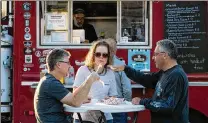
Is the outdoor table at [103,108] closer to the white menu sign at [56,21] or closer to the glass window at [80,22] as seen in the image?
the glass window at [80,22]

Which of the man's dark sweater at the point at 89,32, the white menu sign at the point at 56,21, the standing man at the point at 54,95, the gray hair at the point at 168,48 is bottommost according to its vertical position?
the standing man at the point at 54,95

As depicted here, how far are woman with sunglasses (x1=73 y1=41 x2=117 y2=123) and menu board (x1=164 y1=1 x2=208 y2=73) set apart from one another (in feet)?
4.51

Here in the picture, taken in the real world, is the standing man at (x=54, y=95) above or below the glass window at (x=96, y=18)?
below

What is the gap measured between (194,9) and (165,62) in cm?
169

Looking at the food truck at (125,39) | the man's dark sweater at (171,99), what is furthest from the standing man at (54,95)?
the food truck at (125,39)

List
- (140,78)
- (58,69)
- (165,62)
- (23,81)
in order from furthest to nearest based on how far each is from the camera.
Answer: (23,81) → (140,78) → (165,62) → (58,69)

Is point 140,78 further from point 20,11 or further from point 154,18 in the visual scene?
point 20,11

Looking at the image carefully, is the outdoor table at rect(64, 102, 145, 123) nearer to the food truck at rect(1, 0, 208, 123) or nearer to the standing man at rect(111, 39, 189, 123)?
the standing man at rect(111, 39, 189, 123)

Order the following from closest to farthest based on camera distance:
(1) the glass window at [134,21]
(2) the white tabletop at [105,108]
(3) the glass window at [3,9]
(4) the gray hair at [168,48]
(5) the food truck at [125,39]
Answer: (2) the white tabletop at [105,108] < (4) the gray hair at [168,48] < (5) the food truck at [125,39] < (1) the glass window at [134,21] < (3) the glass window at [3,9]

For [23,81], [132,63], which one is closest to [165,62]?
[132,63]

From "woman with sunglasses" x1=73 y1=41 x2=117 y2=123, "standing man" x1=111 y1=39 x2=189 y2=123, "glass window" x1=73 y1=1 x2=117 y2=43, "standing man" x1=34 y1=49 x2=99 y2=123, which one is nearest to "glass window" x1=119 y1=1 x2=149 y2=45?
"glass window" x1=73 y1=1 x2=117 y2=43

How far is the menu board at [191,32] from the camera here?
18.6ft

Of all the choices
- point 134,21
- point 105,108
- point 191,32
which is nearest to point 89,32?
point 134,21

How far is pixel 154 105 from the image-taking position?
4.12m
